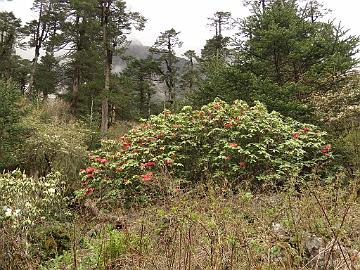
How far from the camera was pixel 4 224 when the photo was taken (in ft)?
16.6

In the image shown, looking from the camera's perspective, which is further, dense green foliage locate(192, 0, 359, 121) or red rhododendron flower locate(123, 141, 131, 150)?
dense green foliage locate(192, 0, 359, 121)

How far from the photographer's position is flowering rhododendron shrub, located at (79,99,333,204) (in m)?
8.12

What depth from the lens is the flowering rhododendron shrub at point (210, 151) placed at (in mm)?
8117

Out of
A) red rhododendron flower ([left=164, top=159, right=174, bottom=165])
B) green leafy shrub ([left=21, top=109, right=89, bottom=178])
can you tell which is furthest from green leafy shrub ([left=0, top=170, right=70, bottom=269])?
green leafy shrub ([left=21, top=109, right=89, bottom=178])

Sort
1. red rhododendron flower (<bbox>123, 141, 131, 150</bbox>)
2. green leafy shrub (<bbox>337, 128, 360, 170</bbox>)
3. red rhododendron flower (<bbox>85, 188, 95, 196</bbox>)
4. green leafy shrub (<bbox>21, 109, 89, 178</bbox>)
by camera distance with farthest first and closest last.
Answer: green leafy shrub (<bbox>21, 109, 89, 178</bbox>)
green leafy shrub (<bbox>337, 128, 360, 170</bbox>)
red rhododendron flower (<bbox>123, 141, 131, 150</bbox>)
red rhododendron flower (<bbox>85, 188, 95, 196</bbox>)

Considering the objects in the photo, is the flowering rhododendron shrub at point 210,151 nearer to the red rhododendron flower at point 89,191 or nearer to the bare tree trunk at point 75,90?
the red rhododendron flower at point 89,191

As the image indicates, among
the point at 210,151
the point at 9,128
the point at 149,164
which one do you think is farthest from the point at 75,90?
the point at 210,151

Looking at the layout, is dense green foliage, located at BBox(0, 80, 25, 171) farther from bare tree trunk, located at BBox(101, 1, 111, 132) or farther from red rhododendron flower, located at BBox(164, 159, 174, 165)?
bare tree trunk, located at BBox(101, 1, 111, 132)

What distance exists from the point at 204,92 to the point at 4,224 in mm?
12183

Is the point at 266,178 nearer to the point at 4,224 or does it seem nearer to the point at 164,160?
the point at 164,160

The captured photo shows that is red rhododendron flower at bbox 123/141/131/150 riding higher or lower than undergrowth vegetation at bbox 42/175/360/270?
higher

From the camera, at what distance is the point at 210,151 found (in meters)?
8.20

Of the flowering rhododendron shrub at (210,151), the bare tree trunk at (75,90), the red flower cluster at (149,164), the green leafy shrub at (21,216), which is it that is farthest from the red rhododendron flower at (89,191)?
the bare tree trunk at (75,90)

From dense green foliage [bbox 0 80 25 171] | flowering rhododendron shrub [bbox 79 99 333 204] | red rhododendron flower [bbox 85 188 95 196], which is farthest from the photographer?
dense green foliage [bbox 0 80 25 171]
